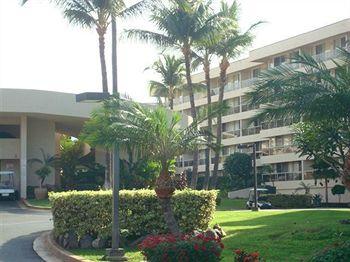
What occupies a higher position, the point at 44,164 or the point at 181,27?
the point at 181,27

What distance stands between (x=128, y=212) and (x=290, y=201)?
29891 millimetres

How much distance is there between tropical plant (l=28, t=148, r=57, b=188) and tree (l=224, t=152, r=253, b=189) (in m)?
20.6

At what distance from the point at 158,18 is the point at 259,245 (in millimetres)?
21108

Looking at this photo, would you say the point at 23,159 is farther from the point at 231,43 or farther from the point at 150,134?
the point at 150,134

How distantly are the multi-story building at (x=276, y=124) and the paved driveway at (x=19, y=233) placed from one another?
78.7ft

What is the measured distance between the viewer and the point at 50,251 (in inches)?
650

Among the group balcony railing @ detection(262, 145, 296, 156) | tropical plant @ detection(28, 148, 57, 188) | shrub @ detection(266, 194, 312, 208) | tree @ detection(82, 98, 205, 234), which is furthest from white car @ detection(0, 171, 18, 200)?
balcony railing @ detection(262, 145, 296, 156)

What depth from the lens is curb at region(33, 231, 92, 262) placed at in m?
14.9

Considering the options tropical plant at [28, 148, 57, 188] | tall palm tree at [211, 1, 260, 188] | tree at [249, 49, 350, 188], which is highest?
tall palm tree at [211, 1, 260, 188]

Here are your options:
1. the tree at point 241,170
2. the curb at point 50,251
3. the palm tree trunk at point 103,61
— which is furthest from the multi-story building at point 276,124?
the curb at point 50,251

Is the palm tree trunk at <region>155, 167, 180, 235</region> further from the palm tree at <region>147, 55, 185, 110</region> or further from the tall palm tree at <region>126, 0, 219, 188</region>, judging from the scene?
the palm tree at <region>147, 55, 185, 110</region>

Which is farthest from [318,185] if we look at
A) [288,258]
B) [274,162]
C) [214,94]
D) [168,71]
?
[288,258]

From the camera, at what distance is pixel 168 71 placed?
52.8 m

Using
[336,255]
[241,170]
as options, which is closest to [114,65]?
[336,255]
